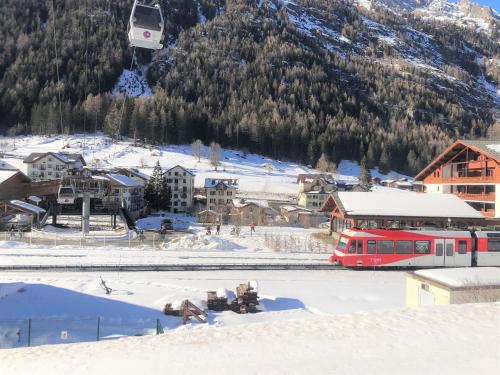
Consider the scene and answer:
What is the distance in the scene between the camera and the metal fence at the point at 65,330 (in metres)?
11.2

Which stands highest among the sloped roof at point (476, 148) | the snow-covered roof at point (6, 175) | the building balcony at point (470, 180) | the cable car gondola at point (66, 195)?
the sloped roof at point (476, 148)

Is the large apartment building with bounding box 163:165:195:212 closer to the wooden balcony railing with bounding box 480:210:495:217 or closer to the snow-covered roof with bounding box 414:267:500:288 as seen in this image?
the wooden balcony railing with bounding box 480:210:495:217

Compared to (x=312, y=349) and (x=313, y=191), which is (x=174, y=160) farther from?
(x=312, y=349)

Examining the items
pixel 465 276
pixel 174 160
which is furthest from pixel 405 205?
pixel 174 160

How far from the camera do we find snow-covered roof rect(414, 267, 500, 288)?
1218 centimetres

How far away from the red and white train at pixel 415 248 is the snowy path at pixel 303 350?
13241 mm

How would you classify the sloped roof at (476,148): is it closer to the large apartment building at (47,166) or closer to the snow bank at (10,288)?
the snow bank at (10,288)

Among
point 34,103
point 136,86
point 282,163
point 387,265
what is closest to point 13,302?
point 387,265

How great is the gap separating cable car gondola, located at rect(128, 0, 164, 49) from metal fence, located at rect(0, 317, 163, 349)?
996 cm

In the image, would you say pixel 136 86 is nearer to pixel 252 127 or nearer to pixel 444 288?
pixel 252 127

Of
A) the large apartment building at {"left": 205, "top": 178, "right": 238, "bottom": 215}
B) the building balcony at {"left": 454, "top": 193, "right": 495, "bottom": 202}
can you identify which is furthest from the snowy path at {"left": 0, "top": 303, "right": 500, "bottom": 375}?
the large apartment building at {"left": 205, "top": 178, "right": 238, "bottom": 215}

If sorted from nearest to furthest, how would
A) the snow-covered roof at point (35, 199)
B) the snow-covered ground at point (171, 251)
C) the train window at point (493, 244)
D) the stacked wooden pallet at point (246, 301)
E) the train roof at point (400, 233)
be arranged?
the stacked wooden pallet at point (246, 301)
the train roof at point (400, 233)
the train window at point (493, 244)
the snow-covered ground at point (171, 251)
the snow-covered roof at point (35, 199)

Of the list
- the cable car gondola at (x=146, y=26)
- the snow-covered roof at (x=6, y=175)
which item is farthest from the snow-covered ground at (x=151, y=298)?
the snow-covered roof at (x=6, y=175)

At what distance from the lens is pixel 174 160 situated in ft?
309
